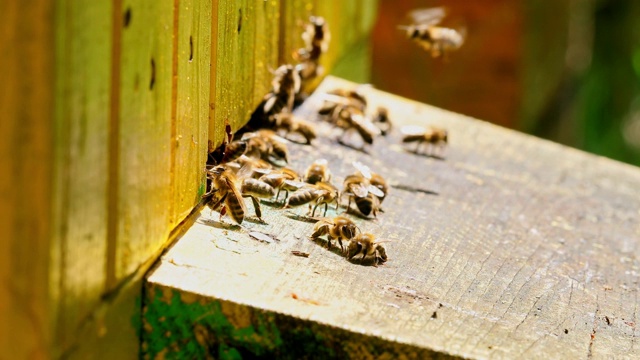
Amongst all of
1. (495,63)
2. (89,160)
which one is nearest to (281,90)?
(89,160)

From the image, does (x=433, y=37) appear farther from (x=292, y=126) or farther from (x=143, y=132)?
(x=143, y=132)

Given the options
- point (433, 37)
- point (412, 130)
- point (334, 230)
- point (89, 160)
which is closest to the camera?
point (89, 160)

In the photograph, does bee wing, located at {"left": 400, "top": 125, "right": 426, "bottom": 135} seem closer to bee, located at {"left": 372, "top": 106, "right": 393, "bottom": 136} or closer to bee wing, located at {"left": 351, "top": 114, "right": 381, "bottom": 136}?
bee, located at {"left": 372, "top": 106, "right": 393, "bottom": 136}

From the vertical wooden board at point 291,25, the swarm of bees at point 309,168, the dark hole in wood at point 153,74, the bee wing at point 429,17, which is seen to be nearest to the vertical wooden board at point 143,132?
the dark hole in wood at point 153,74

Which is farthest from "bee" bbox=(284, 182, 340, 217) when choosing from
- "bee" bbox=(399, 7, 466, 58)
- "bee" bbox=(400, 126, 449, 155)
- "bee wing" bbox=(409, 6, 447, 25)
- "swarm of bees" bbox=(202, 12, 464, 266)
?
"bee wing" bbox=(409, 6, 447, 25)

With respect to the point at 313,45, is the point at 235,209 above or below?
below

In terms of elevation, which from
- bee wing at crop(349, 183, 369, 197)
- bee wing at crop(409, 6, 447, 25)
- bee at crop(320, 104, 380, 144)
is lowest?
bee at crop(320, 104, 380, 144)

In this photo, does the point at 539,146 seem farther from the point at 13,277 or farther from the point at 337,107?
the point at 13,277

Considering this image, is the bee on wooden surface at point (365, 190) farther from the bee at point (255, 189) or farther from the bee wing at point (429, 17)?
the bee wing at point (429, 17)
